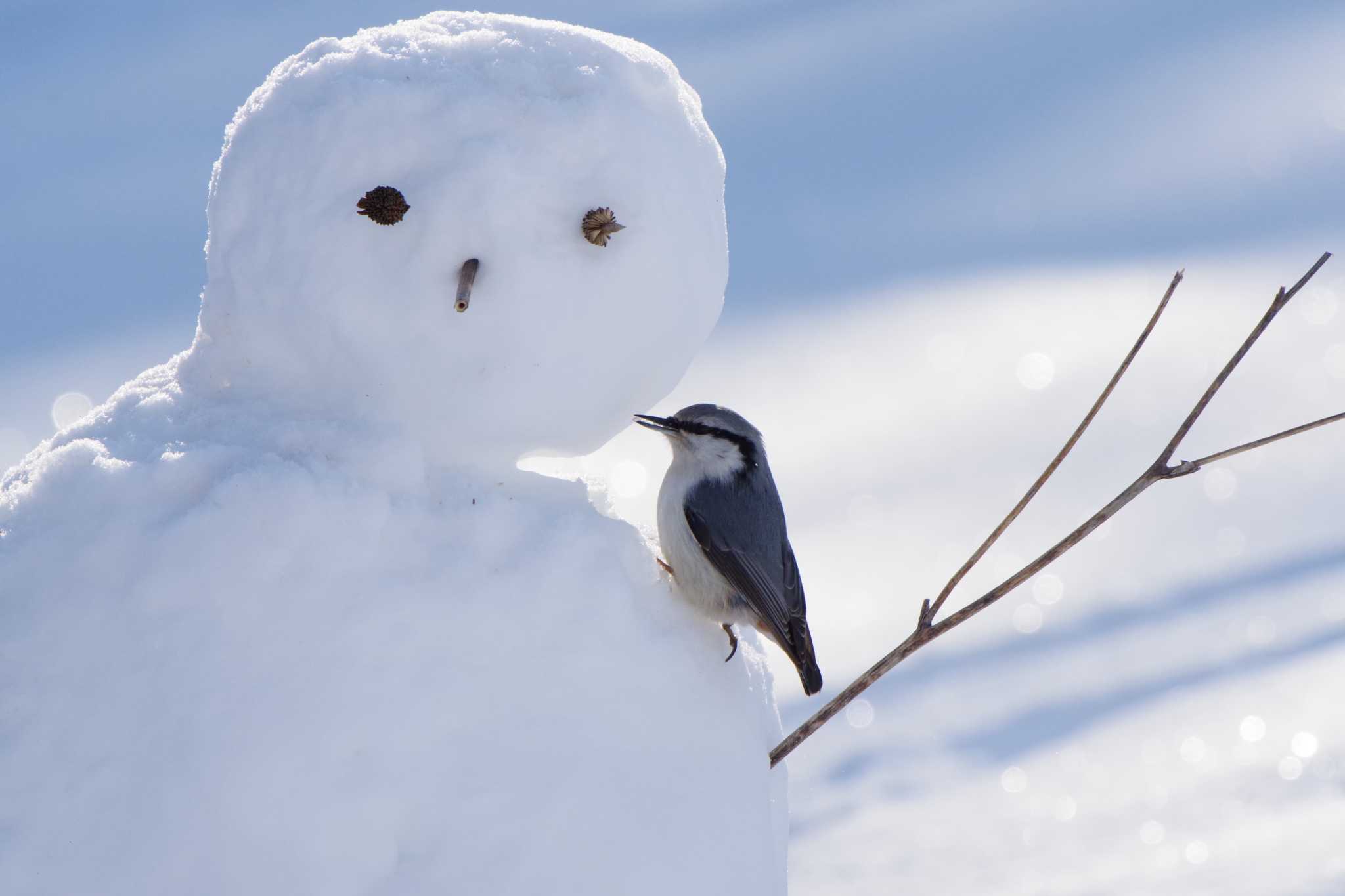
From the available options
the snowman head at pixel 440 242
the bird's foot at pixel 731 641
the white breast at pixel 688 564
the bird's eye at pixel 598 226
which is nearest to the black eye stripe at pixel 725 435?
the white breast at pixel 688 564

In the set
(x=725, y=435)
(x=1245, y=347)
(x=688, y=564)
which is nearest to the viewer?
(x=1245, y=347)

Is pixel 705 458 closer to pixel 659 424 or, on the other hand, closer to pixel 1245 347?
pixel 659 424

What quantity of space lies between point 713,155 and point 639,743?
1775mm

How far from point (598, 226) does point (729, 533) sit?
0.96m

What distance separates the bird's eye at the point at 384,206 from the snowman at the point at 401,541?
16 mm

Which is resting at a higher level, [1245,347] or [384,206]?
[384,206]

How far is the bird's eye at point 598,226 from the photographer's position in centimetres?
300

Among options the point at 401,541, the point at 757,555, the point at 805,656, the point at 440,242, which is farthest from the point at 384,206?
the point at 805,656

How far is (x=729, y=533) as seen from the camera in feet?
10.8

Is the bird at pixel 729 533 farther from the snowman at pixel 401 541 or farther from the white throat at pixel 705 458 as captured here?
the snowman at pixel 401 541

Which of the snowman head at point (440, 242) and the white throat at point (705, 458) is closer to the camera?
the snowman head at point (440, 242)

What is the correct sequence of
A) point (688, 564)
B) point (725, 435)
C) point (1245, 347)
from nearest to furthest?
1. point (1245, 347)
2. point (688, 564)
3. point (725, 435)

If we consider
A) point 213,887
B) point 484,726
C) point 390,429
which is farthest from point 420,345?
point 213,887

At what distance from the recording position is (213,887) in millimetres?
2418
